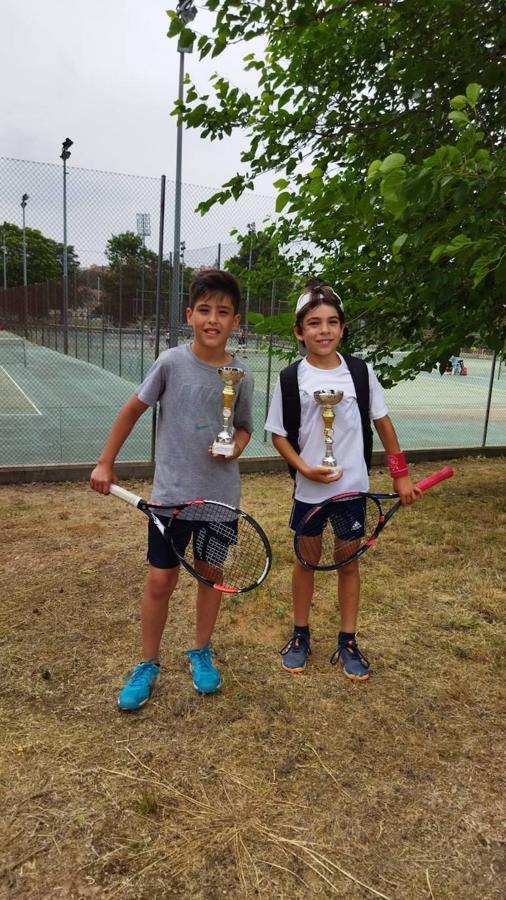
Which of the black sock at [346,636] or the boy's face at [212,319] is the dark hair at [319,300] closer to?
the boy's face at [212,319]

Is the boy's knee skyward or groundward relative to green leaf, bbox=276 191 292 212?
groundward

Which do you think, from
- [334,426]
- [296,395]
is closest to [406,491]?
[334,426]

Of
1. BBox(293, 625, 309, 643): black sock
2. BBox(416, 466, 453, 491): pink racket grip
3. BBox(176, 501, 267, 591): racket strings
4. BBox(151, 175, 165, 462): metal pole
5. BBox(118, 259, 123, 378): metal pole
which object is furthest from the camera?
BBox(118, 259, 123, 378): metal pole

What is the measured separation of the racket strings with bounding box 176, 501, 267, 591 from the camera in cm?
251

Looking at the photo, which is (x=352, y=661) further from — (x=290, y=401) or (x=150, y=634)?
(x=290, y=401)

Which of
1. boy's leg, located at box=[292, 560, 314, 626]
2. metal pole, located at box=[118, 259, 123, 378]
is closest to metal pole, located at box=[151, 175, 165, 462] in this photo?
metal pole, located at box=[118, 259, 123, 378]

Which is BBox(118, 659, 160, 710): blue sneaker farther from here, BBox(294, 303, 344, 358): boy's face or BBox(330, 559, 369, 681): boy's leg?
BBox(294, 303, 344, 358): boy's face

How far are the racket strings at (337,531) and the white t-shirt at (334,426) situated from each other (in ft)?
0.25

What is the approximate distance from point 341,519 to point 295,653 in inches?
30.0

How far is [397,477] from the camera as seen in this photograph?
2.75 metres

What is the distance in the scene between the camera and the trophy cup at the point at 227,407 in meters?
2.42

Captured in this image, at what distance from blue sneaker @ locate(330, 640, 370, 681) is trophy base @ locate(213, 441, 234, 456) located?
1.27 meters

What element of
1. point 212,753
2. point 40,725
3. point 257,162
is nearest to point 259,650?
point 212,753

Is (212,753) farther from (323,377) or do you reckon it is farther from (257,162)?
(257,162)
